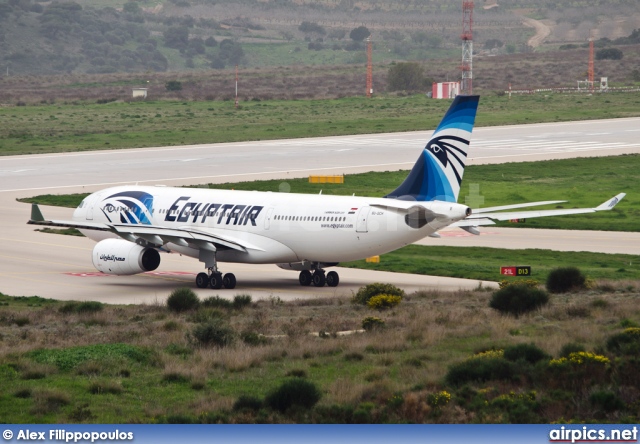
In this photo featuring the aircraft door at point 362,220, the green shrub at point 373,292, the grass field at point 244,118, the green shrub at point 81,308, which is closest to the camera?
the green shrub at point 81,308

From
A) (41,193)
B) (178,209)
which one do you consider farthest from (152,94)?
(178,209)

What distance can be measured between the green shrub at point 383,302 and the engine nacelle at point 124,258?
13171 mm

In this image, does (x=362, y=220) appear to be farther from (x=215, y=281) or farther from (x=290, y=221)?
(x=215, y=281)

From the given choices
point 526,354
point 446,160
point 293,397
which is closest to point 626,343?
point 526,354

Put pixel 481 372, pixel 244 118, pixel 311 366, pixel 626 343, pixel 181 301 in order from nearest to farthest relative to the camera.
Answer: pixel 481 372
pixel 626 343
pixel 311 366
pixel 181 301
pixel 244 118

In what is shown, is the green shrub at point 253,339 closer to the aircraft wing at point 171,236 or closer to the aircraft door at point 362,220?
the aircraft door at point 362,220

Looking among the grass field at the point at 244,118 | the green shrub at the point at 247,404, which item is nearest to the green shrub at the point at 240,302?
the green shrub at the point at 247,404

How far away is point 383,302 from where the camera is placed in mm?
40250

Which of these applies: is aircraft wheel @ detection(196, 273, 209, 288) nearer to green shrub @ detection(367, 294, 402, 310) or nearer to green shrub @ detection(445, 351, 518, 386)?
green shrub @ detection(367, 294, 402, 310)

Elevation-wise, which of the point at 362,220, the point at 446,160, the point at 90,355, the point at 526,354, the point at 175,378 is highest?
the point at 446,160

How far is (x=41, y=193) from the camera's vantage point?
262 feet

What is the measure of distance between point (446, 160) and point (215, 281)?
1088cm

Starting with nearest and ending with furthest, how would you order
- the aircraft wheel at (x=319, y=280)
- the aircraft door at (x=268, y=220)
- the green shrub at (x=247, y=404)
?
the green shrub at (x=247, y=404) → the aircraft door at (x=268, y=220) → the aircraft wheel at (x=319, y=280)

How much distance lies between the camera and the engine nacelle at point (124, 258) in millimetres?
49969
